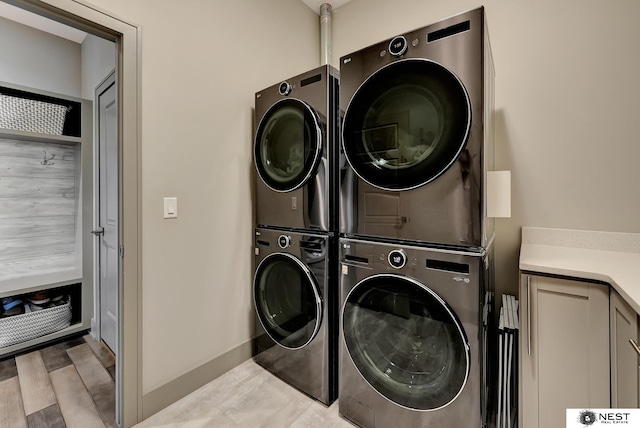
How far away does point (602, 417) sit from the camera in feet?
3.28

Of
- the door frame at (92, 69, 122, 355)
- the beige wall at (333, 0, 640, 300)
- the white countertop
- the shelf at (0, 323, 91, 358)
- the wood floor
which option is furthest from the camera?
the door frame at (92, 69, 122, 355)

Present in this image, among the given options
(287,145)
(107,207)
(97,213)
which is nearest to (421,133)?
(287,145)

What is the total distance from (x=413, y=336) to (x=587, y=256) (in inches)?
36.6

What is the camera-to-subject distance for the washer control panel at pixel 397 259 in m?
1.31

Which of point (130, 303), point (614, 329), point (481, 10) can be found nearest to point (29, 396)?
point (130, 303)

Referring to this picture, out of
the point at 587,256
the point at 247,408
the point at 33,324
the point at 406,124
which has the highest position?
the point at 406,124

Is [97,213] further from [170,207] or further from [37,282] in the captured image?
[170,207]

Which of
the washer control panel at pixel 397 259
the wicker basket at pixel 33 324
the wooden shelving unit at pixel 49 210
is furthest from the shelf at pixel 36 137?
the washer control panel at pixel 397 259

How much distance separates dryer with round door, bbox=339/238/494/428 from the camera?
117cm

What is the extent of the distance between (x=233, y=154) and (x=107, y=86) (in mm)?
1298

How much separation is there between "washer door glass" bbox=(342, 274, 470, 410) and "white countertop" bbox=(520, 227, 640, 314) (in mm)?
426

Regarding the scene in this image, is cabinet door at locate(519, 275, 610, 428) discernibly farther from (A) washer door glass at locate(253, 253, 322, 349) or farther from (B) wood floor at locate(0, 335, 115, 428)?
(B) wood floor at locate(0, 335, 115, 428)

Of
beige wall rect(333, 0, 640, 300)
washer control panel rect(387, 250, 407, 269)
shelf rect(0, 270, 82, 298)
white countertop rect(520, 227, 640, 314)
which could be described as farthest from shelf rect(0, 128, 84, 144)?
white countertop rect(520, 227, 640, 314)

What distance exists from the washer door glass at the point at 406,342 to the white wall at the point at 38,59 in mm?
3365
